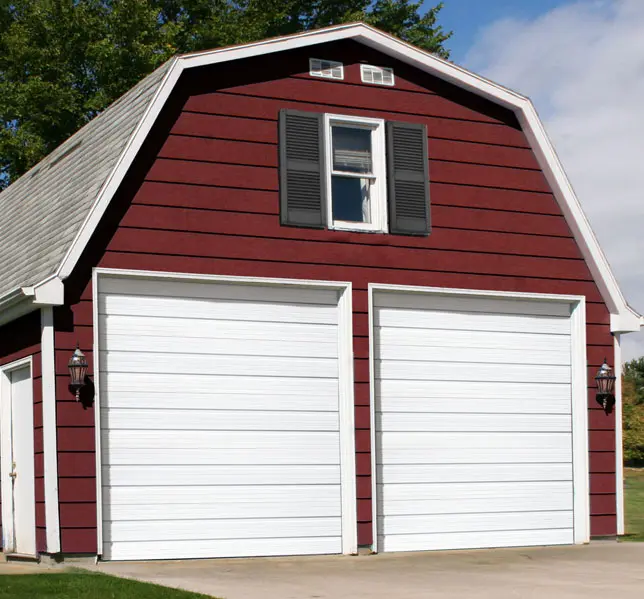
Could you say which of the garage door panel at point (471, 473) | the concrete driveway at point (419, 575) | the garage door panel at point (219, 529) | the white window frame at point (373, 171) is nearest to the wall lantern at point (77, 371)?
the garage door panel at point (219, 529)

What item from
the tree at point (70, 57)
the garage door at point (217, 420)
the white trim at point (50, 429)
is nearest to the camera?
the white trim at point (50, 429)

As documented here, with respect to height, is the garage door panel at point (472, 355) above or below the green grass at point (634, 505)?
above

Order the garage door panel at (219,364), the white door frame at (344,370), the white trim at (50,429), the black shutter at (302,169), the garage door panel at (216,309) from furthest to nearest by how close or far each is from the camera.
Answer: the black shutter at (302,169), the white door frame at (344,370), the garage door panel at (216,309), the garage door panel at (219,364), the white trim at (50,429)

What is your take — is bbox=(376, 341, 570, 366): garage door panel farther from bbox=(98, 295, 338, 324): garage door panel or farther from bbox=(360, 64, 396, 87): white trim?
bbox=(360, 64, 396, 87): white trim

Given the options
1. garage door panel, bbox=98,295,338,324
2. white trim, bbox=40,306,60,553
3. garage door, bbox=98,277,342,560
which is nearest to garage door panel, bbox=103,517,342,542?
garage door, bbox=98,277,342,560

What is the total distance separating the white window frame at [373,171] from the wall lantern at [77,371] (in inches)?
146

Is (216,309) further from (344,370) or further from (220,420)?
(344,370)

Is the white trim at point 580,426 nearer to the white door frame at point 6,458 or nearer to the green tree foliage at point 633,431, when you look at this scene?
the white door frame at point 6,458

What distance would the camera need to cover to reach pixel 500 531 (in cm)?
1570

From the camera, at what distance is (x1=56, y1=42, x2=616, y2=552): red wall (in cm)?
1388

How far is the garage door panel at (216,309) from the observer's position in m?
14.0

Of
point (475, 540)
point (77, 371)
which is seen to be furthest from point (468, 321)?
point (77, 371)

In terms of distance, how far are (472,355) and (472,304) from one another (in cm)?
68

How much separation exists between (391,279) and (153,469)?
3.89 meters
